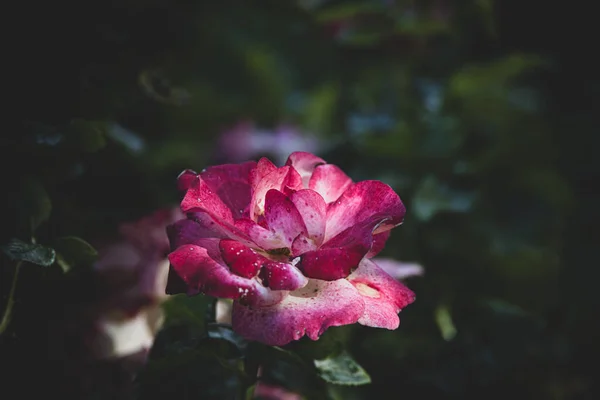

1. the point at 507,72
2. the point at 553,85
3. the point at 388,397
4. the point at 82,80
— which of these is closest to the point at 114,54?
the point at 82,80

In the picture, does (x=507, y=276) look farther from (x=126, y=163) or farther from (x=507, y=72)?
(x=126, y=163)

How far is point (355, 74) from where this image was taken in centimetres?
137

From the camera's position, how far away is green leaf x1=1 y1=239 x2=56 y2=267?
55cm

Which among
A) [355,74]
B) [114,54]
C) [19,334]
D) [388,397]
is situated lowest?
[388,397]

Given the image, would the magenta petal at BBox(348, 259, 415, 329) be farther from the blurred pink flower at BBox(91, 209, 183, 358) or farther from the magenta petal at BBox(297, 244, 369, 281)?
the blurred pink flower at BBox(91, 209, 183, 358)

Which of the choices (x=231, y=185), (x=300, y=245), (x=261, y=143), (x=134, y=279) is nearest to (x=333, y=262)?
(x=300, y=245)

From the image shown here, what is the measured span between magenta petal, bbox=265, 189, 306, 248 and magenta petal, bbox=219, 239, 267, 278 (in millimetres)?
30

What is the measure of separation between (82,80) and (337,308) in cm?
53

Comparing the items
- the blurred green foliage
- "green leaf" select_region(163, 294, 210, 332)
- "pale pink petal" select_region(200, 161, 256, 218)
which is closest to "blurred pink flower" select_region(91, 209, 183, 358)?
the blurred green foliage

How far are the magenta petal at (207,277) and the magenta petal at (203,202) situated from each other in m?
0.04

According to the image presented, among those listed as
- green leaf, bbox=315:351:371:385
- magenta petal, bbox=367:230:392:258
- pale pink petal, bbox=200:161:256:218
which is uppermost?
pale pink petal, bbox=200:161:256:218

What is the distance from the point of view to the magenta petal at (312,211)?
0.49m

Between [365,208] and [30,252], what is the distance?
0.33 metres

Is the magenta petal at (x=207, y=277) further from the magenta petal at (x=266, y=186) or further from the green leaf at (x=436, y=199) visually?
the green leaf at (x=436, y=199)
